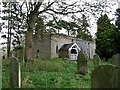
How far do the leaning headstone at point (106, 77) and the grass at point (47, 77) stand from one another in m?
5.35

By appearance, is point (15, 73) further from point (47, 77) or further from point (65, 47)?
point (65, 47)

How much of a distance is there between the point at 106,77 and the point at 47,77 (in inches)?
340

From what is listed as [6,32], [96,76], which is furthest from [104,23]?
[96,76]

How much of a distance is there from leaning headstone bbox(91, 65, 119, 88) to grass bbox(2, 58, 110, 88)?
535 cm

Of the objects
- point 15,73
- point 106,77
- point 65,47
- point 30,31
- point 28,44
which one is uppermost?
point 65,47

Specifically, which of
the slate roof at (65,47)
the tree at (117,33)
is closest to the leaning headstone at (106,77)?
the tree at (117,33)

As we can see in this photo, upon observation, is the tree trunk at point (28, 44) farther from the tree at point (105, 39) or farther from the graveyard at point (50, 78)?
the tree at point (105, 39)

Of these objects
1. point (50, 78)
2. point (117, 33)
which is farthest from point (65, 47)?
point (50, 78)

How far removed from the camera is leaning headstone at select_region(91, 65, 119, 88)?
4688mm

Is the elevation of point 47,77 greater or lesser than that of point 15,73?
lesser

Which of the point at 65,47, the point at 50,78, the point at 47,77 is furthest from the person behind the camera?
the point at 65,47

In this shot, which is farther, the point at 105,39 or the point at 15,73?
the point at 105,39

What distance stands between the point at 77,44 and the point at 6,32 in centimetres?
3359

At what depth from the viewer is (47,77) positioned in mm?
13203
